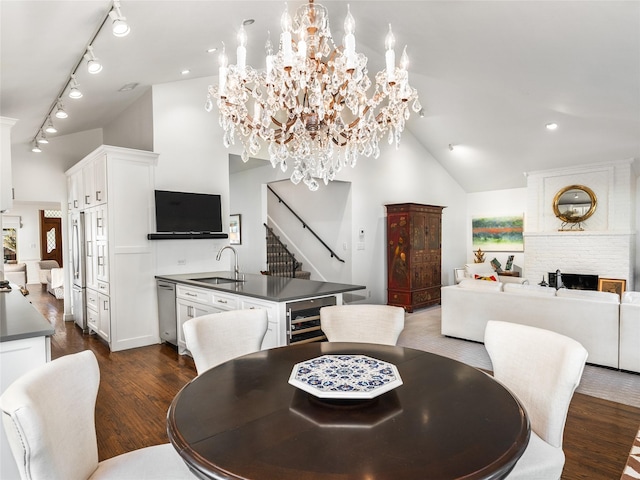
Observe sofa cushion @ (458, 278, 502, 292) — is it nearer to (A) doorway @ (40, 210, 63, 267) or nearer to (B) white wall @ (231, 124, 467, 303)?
(B) white wall @ (231, 124, 467, 303)

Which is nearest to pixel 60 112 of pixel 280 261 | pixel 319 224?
pixel 319 224

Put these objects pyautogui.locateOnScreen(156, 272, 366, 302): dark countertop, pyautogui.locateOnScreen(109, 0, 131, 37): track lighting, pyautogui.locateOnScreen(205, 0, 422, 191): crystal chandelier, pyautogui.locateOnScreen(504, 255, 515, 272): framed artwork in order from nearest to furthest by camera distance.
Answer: pyautogui.locateOnScreen(109, 0, 131, 37): track lighting < pyautogui.locateOnScreen(205, 0, 422, 191): crystal chandelier < pyautogui.locateOnScreen(156, 272, 366, 302): dark countertop < pyautogui.locateOnScreen(504, 255, 515, 272): framed artwork

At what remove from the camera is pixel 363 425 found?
1.14 meters

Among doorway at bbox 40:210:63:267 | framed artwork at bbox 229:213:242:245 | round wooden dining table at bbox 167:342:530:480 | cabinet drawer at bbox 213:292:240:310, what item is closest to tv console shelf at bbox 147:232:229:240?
cabinet drawer at bbox 213:292:240:310

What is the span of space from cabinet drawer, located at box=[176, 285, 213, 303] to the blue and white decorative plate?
2.44 m

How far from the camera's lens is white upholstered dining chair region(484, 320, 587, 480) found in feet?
4.73

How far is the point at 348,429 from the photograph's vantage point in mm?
1119

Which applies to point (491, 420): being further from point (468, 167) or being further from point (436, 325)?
point (468, 167)

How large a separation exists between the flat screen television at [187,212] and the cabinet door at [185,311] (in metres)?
1.03

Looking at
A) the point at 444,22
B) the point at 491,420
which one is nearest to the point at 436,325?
the point at 444,22

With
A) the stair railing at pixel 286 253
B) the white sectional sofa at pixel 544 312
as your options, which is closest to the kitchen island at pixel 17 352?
the white sectional sofa at pixel 544 312

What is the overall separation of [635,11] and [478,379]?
385 cm

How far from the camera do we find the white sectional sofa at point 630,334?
3615mm

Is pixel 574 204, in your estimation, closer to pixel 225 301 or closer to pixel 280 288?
pixel 280 288
